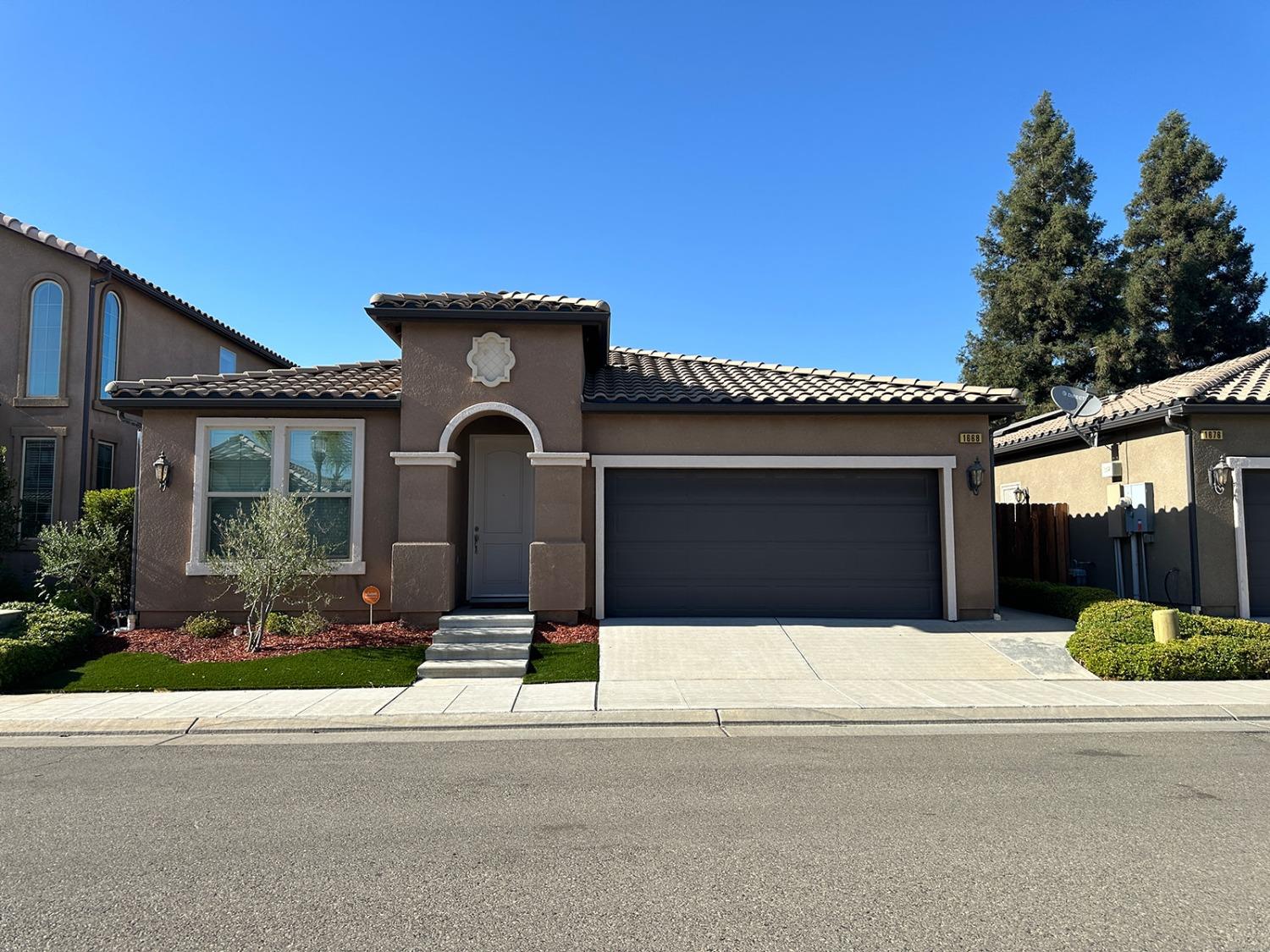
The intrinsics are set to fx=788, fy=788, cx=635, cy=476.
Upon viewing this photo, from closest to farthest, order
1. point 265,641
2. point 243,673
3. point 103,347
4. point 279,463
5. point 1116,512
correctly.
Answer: point 243,673
point 265,641
point 279,463
point 1116,512
point 103,347

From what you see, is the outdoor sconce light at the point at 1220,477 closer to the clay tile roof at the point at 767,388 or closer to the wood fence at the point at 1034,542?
the wood fence at the point at 1034,542

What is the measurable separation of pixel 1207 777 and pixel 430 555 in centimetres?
879

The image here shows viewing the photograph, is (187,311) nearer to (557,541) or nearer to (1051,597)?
(557,541)

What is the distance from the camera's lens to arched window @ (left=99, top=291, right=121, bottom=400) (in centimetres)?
1623

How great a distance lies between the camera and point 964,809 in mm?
4770

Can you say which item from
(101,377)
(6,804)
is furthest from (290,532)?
(101,377)

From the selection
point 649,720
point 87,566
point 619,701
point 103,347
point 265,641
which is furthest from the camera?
point 103,347

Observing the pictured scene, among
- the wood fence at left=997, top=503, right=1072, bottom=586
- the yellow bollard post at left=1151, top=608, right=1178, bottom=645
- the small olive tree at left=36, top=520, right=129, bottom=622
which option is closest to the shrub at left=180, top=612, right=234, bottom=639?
the small olive tree at left=36, top=520, right=129, bottom=622

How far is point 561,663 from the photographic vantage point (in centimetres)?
928

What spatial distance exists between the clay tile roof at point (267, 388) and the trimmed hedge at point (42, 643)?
3.06 m

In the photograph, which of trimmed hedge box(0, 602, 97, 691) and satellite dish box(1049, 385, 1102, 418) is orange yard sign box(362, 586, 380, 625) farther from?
satellite dish box(1049, 385, 1102, 418)

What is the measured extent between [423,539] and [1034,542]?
36.0 ft

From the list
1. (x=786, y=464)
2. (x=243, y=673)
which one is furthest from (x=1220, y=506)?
(x=243, y=673)

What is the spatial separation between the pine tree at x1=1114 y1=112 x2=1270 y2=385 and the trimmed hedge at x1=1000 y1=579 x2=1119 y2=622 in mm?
15236
